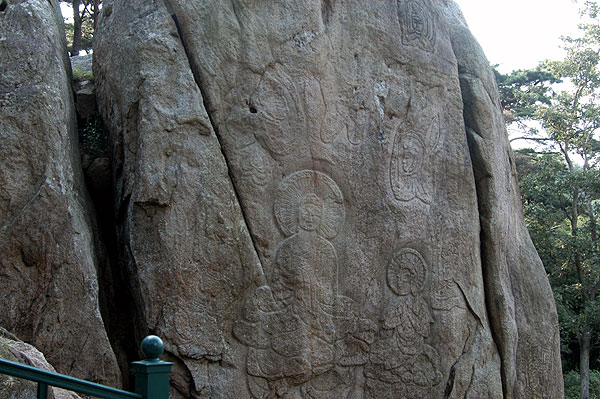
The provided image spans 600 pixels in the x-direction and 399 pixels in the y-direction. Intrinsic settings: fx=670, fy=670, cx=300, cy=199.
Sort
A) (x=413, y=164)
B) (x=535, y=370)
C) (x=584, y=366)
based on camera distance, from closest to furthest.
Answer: (x=413, y=164), (x=535, y=370), (x=584, y=366)

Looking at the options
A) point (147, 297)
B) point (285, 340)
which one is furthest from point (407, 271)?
point (147, 297)

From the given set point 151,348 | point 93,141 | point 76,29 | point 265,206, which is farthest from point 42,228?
point 76,29

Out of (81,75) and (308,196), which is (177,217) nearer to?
(308,196)

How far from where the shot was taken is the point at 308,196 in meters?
5.62

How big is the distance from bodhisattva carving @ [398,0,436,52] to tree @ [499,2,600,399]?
6.10m

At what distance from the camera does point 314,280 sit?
554 centimetres

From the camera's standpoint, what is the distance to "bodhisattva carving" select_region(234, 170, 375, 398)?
5.29 metres

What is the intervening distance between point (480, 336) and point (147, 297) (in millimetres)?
3114

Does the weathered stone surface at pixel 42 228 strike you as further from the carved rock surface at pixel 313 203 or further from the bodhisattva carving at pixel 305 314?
the bodhisattva carving at pixel 305 314

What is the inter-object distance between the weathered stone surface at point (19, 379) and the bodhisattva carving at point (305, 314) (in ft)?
6.03

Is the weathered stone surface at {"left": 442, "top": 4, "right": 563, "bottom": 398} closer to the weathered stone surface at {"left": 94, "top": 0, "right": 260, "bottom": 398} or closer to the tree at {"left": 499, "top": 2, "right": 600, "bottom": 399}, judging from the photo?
the weathered stone surface at {"left": 94, "top": 0, "right": 260, "bottom": 398}

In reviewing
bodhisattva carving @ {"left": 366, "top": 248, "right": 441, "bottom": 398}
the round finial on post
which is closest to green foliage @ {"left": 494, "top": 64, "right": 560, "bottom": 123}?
bodhisattva carving @ {"left": 366, "top": 248, "right": 441, "bottom": 398}

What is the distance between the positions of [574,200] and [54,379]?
→ 1090 cm

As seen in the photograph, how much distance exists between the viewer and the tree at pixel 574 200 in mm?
11242
